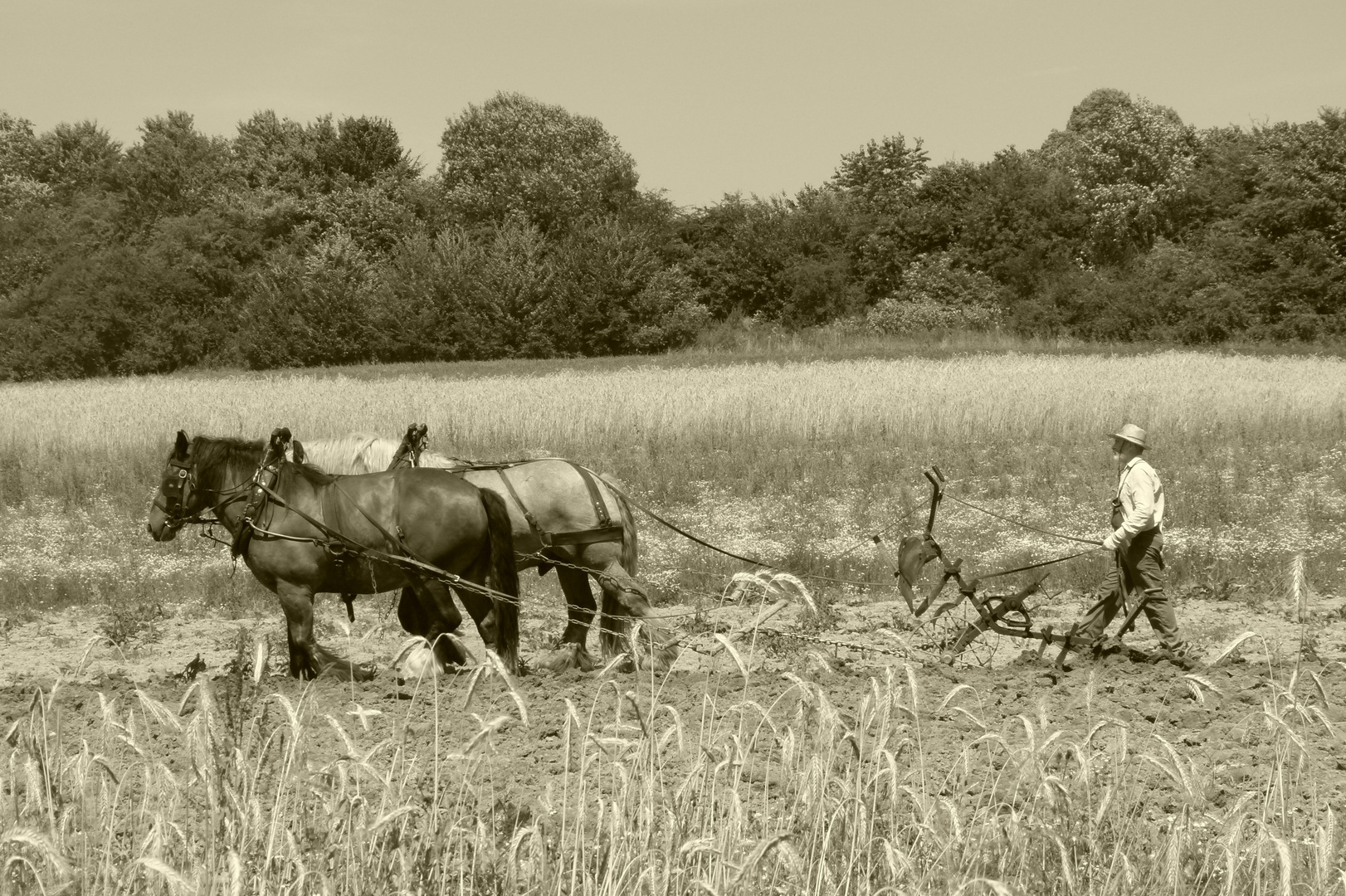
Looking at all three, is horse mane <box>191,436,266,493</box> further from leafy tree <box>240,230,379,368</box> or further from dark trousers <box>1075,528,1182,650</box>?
leafy tree <box>240,230,379,368</box>

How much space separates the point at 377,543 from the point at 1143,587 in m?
5.36

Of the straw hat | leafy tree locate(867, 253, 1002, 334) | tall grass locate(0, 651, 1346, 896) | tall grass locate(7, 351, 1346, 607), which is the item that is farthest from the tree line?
tall grass locate(0, 651, 1346, 896)

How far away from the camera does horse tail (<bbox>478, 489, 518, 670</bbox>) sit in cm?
892

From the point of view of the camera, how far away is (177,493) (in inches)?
378

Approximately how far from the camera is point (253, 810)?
388cm

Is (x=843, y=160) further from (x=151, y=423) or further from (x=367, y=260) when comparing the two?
(x=151, y=423)

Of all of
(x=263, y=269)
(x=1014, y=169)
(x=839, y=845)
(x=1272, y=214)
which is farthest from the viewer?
(x=263, y=269)

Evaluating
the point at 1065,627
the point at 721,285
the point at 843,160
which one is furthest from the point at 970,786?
the point at 843,160

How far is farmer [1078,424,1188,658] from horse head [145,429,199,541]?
6.29 metres

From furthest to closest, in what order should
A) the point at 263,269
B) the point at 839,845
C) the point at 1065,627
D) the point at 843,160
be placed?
the point at 843,160 < the point at 263,269 < the point at 1065,627 < the point at 839,845

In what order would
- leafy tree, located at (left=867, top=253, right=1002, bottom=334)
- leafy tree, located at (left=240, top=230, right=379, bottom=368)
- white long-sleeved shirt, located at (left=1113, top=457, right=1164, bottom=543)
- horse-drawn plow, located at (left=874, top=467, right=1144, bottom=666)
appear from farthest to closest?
1. leafy tree, located at (left=867, top=253, right=1002, bottom=334)
2. leafy tree, located at (left=240, top=230, right=379, bottom=368)
3. white long-sleeved shirt, located at (left=1113, top=457, right=1164, bottom=543)
4. horse-drawn plow, located at (left=874, top=467, right=1144, bottom=666)

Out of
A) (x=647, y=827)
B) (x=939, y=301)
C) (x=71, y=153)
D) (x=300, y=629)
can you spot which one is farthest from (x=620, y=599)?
(x=71, y=153)

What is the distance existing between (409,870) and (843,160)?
66163 mm

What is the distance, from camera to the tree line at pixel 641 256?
48438 mm
